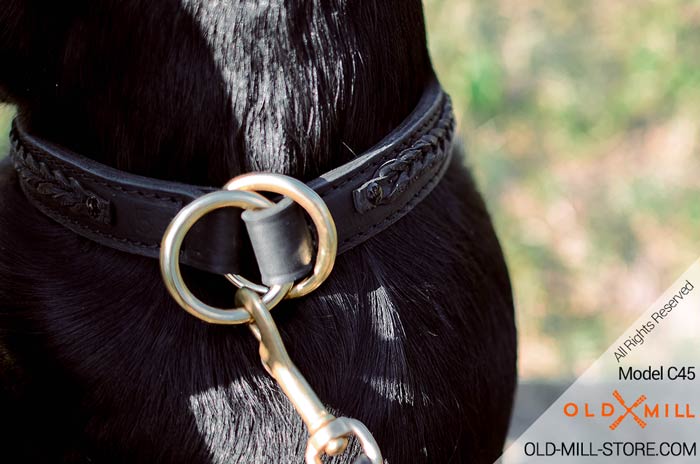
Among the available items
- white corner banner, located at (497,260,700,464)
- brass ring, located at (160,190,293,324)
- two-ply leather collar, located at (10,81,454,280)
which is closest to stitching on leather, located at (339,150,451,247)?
two-ply leather collar, located at (10,81,454,280)

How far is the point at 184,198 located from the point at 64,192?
13 cm

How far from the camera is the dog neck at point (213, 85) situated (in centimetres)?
83

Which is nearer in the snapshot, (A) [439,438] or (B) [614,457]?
(A) [439,438]

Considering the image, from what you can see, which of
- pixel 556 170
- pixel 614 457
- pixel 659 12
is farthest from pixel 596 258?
pixel 659 12

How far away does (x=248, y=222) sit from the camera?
2.68ft

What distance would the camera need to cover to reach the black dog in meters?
0.84

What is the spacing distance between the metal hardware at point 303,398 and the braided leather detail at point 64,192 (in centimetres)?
16

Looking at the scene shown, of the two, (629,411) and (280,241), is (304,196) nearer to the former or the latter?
(280,241)

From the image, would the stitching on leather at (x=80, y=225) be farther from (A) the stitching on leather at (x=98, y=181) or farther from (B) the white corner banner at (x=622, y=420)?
(B) the white corner banner at (x=622, y=420)

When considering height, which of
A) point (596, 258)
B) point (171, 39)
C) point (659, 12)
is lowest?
point (596, 258)

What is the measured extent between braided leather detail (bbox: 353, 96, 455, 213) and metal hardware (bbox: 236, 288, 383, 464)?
0.48 ft

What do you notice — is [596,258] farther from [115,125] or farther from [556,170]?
[115,125]

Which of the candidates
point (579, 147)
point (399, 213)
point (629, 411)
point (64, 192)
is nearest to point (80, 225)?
point (64, 192)

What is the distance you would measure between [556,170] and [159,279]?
2.27 m
